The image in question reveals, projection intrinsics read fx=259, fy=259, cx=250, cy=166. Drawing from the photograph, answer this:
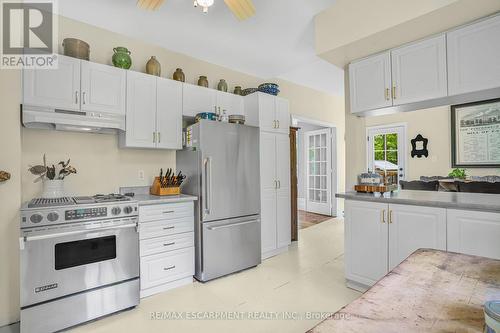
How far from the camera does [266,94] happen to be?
376 cm

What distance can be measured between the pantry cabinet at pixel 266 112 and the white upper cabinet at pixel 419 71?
1.65 metres

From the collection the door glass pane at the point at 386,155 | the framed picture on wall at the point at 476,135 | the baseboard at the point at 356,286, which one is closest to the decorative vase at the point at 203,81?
the baseboard at the point at 356,286

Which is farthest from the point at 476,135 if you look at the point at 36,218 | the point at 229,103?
the point at 36,218

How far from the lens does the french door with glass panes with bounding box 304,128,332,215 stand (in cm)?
650

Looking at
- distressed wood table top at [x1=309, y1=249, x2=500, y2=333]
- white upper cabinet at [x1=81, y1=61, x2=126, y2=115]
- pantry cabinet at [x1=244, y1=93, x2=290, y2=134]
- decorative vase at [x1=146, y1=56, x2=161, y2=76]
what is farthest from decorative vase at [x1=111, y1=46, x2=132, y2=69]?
distressed wood table top at [x1=309, y1=249, x2=500, y2=333]

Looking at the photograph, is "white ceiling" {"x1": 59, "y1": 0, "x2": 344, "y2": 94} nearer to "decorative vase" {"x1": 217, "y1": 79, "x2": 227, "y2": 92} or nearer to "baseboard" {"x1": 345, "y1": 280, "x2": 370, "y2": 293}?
"decorative vase" {"x1": 217, "y1": 79, "x2": 227, "y2": 92}

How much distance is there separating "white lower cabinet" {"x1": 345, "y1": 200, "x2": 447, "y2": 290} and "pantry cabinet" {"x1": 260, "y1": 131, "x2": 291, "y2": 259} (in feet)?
4.03

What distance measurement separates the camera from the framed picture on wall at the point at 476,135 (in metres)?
4.39

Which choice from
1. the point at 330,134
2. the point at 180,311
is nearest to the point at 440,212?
the point at 180,311

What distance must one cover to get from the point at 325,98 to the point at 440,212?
4.26 meters

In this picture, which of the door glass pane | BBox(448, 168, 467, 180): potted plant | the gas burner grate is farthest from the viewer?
the door glass pane

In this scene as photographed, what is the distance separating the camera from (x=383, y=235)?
243 centimetres

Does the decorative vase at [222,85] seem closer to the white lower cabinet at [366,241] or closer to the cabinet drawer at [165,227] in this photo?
the cabinet drawer at [165,227]

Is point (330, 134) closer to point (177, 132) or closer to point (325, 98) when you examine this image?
point (325, 98)
